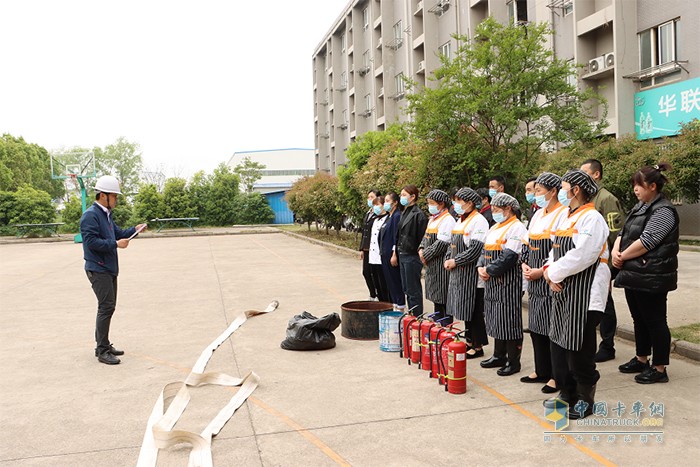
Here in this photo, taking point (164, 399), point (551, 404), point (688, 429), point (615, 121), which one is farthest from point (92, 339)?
point (615, 121)

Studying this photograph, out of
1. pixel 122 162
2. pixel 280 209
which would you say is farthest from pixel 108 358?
pixel 122 162

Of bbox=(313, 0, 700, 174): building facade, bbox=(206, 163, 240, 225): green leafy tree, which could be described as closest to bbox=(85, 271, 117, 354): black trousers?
bbox=(313, 0, 700, 174): building facade

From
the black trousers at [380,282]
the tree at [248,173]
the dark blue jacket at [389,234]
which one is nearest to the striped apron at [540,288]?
the dark blue jacket at [389,234]

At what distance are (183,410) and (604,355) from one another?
13.4 ft

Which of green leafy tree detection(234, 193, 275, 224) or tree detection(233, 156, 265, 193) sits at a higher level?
tree detection(233, 156, 265, 193)

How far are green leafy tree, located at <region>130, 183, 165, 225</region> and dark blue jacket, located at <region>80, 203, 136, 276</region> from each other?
38547 mm

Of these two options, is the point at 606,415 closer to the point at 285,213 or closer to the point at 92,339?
the point at 92,339

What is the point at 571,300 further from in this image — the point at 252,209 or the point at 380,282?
the point at 252,209

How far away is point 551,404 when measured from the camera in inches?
179

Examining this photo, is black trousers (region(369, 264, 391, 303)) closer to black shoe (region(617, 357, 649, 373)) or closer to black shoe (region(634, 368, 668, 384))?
black shoe (region(617, 357, 649, 373))

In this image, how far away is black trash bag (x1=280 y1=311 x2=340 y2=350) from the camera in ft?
22.1

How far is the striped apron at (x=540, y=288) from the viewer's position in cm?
474

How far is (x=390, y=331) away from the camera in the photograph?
6.48 meters

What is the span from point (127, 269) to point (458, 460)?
48.6 feet
